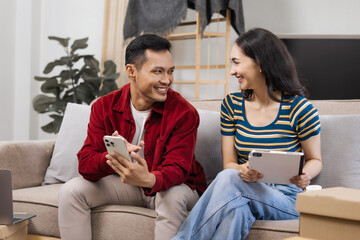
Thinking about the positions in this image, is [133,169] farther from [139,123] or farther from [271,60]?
[271,60]

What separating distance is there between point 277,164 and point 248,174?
11cm

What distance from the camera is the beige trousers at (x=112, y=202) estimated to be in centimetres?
166

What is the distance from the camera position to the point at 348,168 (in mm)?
1904

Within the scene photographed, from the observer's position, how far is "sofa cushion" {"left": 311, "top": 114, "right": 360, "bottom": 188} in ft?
6.24

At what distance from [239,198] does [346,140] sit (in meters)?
0.60

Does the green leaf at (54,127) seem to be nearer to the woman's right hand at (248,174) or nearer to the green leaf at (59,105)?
the green leaf at (59,105)

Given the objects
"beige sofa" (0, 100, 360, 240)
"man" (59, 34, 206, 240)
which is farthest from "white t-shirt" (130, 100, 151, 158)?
"beige sofa" (0, 100, 360, 240)

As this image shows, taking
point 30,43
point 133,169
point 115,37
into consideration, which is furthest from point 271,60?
point 30,43

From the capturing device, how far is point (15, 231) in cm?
175

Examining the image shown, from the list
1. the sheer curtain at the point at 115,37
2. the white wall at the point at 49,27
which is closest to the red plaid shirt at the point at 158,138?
the sheer curtain at the point at 115,37

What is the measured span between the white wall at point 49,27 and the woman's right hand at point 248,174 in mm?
2580

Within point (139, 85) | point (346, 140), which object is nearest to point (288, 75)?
point (346, 140)

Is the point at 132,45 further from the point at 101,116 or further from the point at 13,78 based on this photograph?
the point at 13,78

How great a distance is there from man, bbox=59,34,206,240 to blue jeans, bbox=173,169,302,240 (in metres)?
0.10
